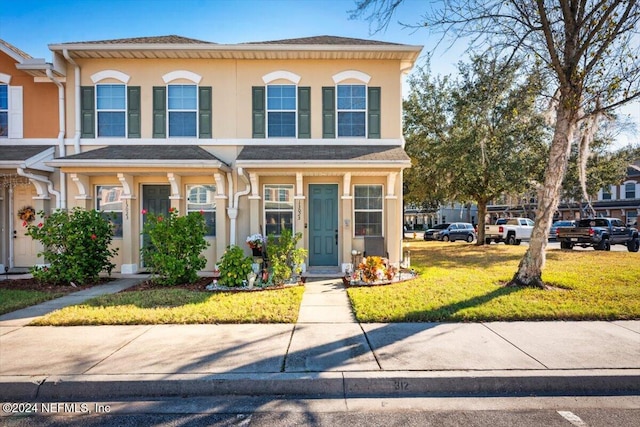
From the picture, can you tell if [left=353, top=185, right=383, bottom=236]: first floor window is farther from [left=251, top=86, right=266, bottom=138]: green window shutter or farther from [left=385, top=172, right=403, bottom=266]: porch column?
[left=251, top=86, right=266, bottom=138]: green window shutter

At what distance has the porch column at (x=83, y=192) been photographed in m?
10.4

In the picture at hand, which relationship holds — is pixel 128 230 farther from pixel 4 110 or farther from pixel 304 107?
pixel 304 107

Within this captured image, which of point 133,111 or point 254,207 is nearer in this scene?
point 254,207

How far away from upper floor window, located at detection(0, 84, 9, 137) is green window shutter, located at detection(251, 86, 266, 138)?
7.77 m

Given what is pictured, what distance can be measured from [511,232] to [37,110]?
25699 mm

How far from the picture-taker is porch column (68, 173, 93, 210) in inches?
410

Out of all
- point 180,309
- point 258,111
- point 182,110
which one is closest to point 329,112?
point 258,111

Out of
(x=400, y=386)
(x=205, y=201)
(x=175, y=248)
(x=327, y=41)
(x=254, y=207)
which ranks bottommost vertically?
(x=400, y=386)

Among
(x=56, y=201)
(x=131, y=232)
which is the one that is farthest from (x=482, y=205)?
(x=56, y=201)

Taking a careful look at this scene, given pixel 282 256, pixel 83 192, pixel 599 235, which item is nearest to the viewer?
pixel 282 256

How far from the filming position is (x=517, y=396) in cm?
385

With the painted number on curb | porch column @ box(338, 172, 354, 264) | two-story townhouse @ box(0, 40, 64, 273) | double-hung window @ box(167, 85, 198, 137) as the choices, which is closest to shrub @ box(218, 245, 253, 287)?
porch column @ box(338, 172, 354, 264)

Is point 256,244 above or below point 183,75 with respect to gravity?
below

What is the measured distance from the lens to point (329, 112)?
36.2 ft
